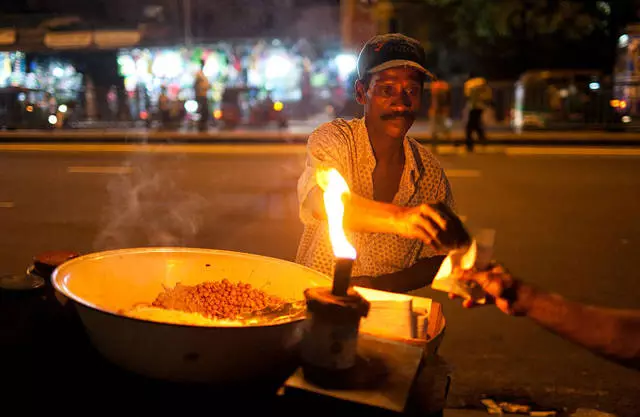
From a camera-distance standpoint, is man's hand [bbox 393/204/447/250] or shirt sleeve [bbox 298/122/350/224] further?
shirt sleeve [bbox 298/122/350/224]

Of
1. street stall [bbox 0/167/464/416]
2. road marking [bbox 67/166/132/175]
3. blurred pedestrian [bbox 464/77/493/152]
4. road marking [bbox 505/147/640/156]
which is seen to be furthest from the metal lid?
blurred pedestrian [bbox 464/77/493/152]

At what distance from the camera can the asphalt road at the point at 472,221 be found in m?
4.57

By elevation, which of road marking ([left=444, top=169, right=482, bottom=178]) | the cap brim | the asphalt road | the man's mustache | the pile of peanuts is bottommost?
the asphalt road

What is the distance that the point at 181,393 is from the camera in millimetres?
1568

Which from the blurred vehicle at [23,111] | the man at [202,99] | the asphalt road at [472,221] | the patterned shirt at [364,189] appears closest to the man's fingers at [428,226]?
the patterned shirt at [364,189]

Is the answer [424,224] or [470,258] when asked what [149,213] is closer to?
[424,224]

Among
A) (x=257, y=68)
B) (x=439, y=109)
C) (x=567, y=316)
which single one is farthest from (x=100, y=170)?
(x=257, y=68)

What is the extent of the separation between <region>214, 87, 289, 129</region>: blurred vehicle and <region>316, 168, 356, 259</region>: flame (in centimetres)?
2078

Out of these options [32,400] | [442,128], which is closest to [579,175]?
[442,128]

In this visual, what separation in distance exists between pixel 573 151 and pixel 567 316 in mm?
16134

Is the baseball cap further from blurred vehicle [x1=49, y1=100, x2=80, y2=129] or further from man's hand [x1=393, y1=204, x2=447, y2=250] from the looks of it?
blurred vehicle [x1=49, y1=100, x2=80, y2=129]

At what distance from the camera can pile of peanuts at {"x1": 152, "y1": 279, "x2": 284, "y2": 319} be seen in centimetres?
191

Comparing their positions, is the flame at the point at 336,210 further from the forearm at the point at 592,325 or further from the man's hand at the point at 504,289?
the forearm at the point at 592,325

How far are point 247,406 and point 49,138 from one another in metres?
21.2
